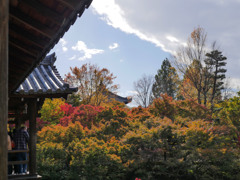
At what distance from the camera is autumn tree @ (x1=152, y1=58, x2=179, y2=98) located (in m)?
40.4

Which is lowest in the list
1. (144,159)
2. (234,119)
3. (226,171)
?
(226,171)

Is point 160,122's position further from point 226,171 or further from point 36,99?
point 36,99

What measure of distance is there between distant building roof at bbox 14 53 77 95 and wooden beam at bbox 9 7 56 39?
3.43m


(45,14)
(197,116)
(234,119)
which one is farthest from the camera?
(197,116)

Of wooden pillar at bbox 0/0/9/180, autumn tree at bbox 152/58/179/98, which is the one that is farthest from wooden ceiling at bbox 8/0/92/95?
autumn tree at bbox 152/58/179/98

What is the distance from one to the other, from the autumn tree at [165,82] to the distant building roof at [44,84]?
32959mm

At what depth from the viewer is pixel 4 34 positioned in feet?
5.61

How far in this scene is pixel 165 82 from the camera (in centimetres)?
4100

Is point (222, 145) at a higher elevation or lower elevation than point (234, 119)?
lower

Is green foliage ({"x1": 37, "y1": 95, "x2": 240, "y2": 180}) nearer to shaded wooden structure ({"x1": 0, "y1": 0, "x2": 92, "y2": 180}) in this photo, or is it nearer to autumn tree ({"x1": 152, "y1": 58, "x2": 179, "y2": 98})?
shaded wooden structure ({"x1": 0, "y1": 0, "x2": 92, "y2": 180})

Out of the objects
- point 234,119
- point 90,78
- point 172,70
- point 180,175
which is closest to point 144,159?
point 180,175

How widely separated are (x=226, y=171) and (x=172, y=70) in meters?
30.2

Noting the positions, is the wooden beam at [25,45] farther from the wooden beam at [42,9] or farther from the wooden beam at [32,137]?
the wooden beam at [32,137]

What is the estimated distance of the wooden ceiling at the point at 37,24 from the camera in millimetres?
Answer: 2553
